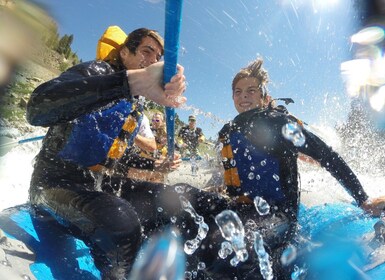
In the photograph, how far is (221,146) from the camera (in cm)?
295

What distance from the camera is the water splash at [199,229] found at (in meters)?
2.11

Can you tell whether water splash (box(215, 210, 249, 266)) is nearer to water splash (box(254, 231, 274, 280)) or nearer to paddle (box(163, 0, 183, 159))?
water splash (box(254, 231, 274, 280))

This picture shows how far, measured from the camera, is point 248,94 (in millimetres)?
2932

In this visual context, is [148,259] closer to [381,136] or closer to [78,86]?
[78,86]

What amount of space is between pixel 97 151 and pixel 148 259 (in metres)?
0.76

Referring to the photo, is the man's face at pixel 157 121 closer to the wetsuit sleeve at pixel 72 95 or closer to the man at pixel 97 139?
the man at pixel 97 139

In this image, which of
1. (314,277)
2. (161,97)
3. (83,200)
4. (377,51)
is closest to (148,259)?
(83,200)

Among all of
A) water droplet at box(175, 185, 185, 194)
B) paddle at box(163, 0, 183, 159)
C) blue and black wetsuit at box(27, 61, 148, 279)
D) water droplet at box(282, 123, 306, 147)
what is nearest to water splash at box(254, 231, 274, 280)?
water droplet at box(175, 185, 185, 194)

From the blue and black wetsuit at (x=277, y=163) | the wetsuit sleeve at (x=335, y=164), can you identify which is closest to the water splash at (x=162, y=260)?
the blue and black wetsuit at (x=277, y=163)

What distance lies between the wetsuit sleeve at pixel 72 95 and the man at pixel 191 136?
8089mm

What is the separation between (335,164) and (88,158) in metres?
1.78

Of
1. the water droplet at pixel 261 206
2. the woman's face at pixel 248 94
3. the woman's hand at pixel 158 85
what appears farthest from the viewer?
the woman's face at pixel 248 94

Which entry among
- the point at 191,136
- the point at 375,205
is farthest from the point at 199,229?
the point at 191,136

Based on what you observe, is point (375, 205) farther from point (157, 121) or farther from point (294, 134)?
point (157, 121)
